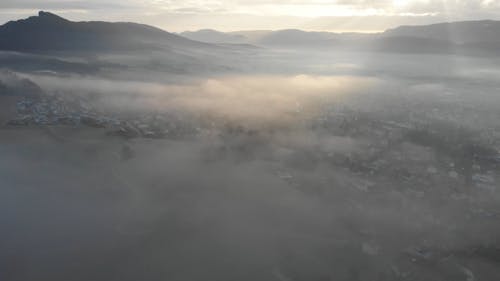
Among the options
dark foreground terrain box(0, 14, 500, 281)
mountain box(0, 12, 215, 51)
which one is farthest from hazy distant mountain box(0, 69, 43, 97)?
mountain box(0, 12, 215, 51)

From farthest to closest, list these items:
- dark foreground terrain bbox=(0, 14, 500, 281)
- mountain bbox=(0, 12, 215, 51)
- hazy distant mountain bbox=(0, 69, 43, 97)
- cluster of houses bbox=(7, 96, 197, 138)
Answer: mountain bbox=(0, 12, 215, 51) → hazy distant mountain bbox=(0, 69, 43, 97) → cluster of houses bbox=(7, 96, 197, 138) → dark foreground terrain bbox=(0, 14, 500, 281)

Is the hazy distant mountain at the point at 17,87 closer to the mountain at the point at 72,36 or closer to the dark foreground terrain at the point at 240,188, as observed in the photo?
the dark foreground terrain at the point at 240,188

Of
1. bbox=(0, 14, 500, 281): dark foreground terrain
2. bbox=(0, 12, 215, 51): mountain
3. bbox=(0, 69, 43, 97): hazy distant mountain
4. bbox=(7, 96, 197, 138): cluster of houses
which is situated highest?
bbox=(0, 12, 215, 51): mountain

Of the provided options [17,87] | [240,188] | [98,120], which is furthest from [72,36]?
[240,188]

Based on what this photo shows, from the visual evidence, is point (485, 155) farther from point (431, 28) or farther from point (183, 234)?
point (431, 28)

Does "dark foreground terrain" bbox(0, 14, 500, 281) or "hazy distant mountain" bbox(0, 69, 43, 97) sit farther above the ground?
"hazy distant mountain" bbox(0, 69, 43, 97)

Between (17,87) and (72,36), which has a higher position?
(72,36)

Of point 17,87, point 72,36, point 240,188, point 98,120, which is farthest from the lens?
point 72,36

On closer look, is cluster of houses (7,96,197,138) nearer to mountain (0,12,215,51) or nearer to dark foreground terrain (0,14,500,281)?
dark foreground terrain (0,14,500,281)

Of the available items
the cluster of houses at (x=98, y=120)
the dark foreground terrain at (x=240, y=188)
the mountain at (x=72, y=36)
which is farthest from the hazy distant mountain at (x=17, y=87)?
the mountain at (x=72, y=36)

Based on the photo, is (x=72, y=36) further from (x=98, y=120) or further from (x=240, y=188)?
(x=240, y=188)
